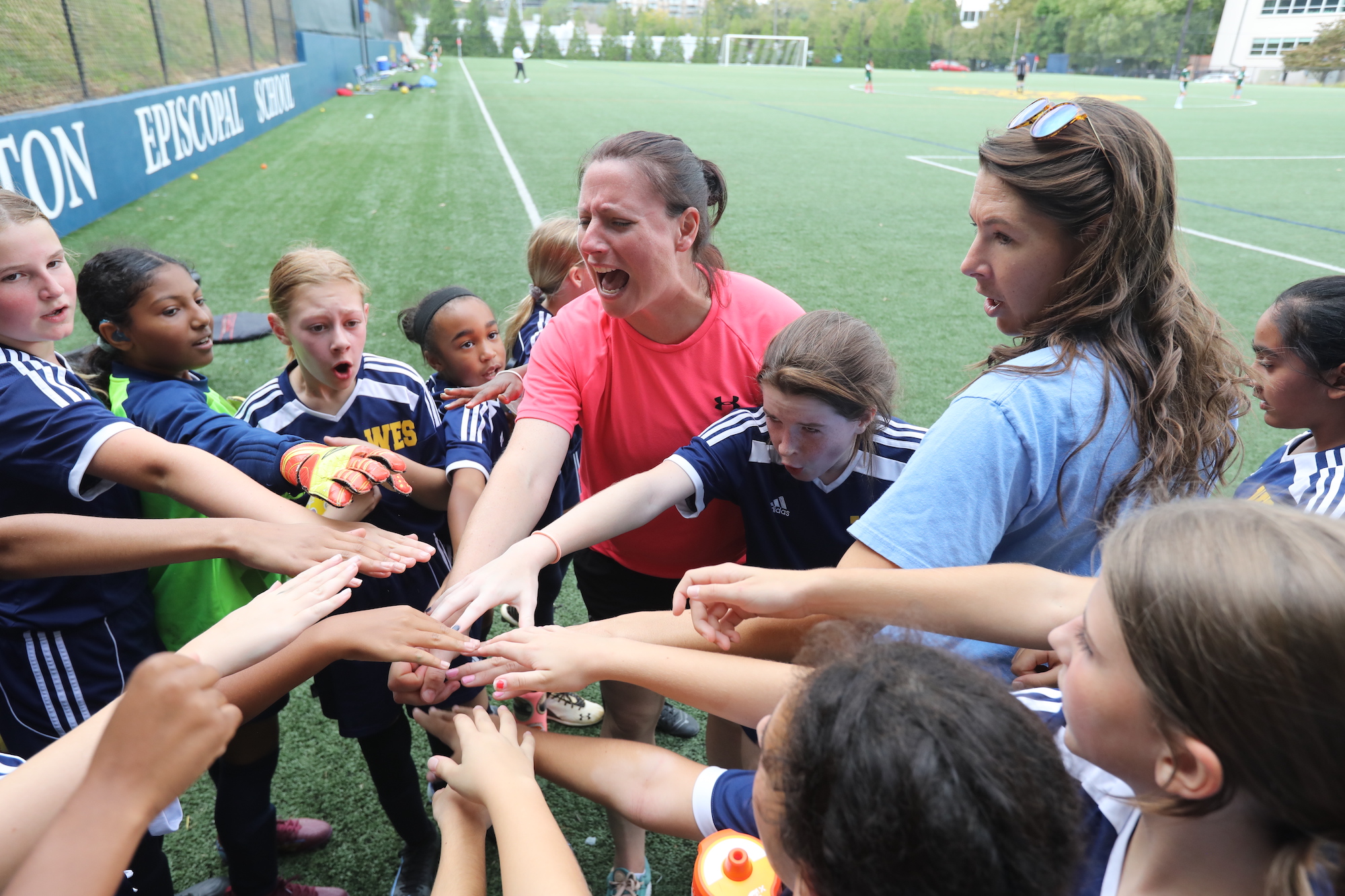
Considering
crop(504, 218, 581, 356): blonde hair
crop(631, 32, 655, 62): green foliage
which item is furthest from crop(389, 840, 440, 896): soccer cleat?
crop(631, 32, 655, 62): green foliage

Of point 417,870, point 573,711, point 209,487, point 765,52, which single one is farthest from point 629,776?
point 765,52

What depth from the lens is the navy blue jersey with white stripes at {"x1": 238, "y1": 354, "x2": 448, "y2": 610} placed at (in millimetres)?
2512

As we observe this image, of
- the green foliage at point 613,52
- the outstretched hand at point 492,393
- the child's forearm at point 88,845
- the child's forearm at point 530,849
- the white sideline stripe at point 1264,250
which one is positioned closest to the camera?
the child's forearm at point 88,845

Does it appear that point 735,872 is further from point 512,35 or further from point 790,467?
point 512,35

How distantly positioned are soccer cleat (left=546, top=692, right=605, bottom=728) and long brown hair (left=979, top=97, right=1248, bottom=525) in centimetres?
227

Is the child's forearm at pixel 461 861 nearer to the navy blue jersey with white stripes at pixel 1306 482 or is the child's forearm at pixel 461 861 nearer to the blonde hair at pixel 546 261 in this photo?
the navy blue jersey with white stripes at pixel 1306 482

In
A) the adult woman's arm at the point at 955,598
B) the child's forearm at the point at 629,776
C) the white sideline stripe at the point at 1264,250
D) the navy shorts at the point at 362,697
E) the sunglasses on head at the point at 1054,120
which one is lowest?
the white sideline stripe at the point at 1264,250

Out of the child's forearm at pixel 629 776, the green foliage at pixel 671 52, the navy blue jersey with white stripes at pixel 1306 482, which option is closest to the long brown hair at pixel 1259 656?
the child's forearm at pixel 629 776

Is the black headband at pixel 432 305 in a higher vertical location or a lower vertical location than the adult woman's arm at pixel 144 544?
higher

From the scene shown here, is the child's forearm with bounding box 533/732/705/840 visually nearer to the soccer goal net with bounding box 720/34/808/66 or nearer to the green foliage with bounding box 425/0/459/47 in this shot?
the soccer goal net with bounding box 720/34/808/66

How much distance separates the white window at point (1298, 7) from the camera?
5506 cm

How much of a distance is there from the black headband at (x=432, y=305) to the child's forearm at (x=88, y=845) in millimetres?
2304

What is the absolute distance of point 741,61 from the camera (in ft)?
230

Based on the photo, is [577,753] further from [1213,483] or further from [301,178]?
[301,178]
